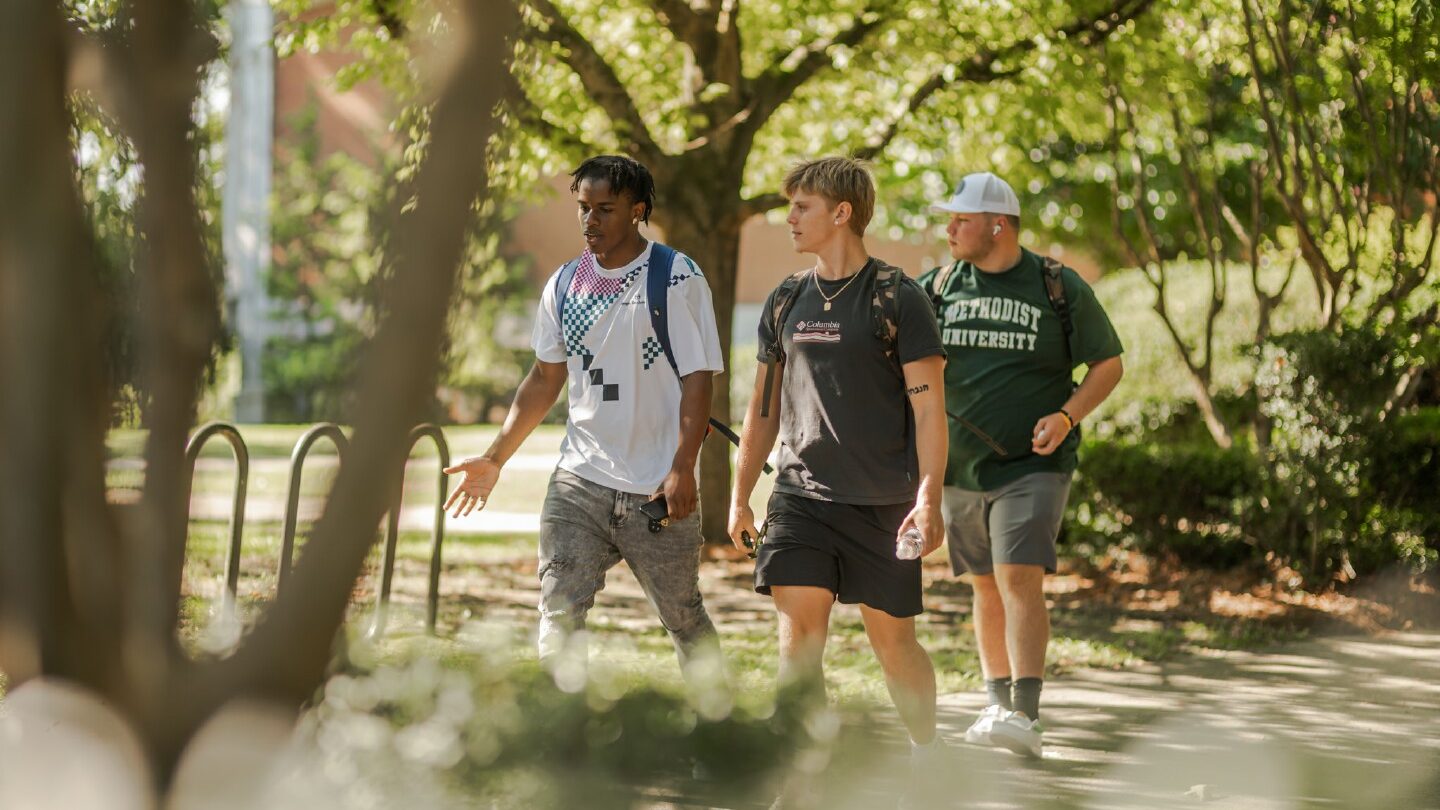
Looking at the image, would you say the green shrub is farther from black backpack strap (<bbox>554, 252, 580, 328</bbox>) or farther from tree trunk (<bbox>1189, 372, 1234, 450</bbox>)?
black backpack strap (<bbox>554, 252, 580, 328</bbox>)

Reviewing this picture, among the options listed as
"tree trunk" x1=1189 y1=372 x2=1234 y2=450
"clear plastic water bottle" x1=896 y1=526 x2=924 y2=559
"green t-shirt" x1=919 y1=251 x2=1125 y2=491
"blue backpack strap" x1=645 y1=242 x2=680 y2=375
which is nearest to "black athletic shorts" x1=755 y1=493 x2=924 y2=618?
"clear plastic water bottle" x1=896 y1=526 x2=924 y2=559

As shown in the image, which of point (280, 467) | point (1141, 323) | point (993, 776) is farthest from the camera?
point (280, 467)

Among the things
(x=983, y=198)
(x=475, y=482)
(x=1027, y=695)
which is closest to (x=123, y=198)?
(x=475, y=482)

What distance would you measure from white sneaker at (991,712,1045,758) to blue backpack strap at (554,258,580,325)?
6.85 feet

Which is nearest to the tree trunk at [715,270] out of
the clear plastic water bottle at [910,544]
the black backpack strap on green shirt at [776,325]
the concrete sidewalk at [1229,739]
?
the concrete sidewalk at [1229,739]

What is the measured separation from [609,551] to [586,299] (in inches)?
31.5

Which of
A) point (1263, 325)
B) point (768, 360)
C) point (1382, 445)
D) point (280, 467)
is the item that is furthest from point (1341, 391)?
point (280, 467)

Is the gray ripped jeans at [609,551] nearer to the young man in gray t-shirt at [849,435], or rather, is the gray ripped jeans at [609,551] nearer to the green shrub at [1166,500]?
the young man in gray t-shirt at [849,435]

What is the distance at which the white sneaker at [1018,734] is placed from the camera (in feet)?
18.5

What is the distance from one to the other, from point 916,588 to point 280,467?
1386cm

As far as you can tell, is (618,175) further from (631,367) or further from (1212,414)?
(1212,414)

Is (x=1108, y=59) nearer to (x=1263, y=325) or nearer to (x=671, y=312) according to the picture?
(x=1263, y=325)

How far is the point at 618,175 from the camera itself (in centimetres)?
499

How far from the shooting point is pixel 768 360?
5.06 metres
